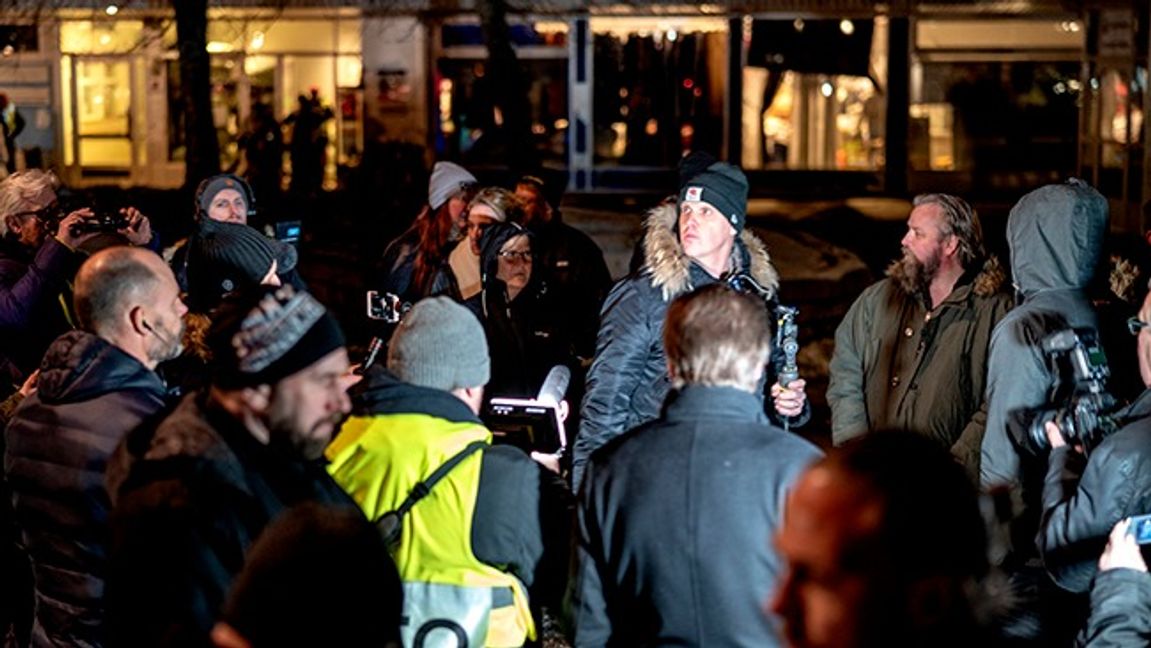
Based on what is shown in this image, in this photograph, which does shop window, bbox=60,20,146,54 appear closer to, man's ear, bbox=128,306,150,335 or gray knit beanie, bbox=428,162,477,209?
gray knit beanie, bbox=428,162,477,209

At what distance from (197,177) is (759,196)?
39.3ft

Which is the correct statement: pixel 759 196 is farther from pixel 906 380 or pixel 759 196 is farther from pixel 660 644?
pixel 660 644

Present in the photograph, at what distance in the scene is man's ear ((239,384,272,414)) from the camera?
394 centimetres

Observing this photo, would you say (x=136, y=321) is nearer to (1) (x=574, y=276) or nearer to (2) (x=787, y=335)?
(2) (x=787, y=335)

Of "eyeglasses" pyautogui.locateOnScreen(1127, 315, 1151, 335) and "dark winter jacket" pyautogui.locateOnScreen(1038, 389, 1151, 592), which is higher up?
"eyeglasses" pyautogui.locateOnScreen(1127, 315, 1151, 335)

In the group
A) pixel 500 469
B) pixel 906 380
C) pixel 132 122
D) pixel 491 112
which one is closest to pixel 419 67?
pixel 491 112

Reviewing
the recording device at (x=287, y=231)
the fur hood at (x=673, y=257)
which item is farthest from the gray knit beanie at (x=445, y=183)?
the fur hood at (x=673, y=257)

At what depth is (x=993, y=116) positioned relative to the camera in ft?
99.5

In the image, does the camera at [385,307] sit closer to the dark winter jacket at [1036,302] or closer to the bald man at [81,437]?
the dark winter jacket at [1036,302]

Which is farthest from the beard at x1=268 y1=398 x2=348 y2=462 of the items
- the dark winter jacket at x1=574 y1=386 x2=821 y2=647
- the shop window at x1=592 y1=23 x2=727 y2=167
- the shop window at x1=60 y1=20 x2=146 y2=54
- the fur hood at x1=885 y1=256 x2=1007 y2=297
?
the shop window at x1=60 y1=20 x2=146 y2=54

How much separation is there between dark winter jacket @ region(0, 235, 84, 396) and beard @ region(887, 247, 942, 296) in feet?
11.5

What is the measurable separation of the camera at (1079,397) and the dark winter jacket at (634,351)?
120cm

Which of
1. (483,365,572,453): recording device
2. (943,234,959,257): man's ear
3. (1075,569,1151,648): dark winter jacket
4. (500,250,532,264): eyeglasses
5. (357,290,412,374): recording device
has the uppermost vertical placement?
(943,234,959,257): man's ear

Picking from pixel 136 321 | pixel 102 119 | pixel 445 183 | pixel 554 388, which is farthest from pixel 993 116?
pixel 136 321
